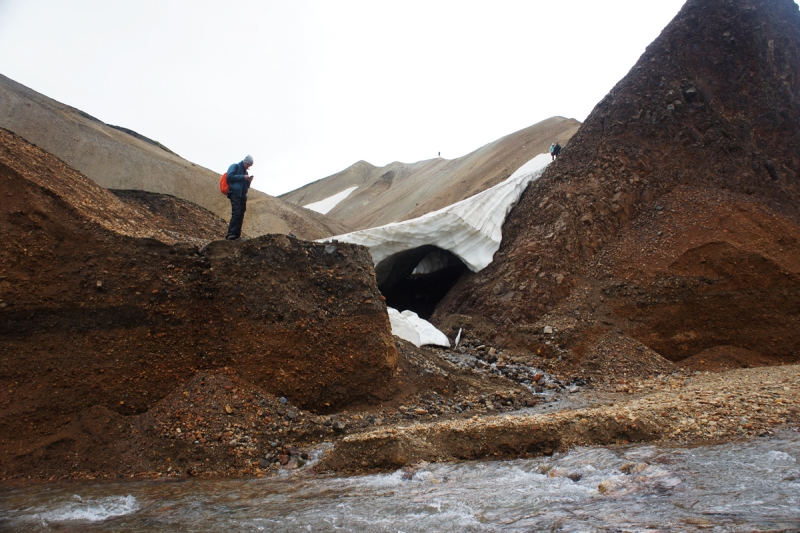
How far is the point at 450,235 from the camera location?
14.4 metres

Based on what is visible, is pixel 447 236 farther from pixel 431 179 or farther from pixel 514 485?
pixel 431 179

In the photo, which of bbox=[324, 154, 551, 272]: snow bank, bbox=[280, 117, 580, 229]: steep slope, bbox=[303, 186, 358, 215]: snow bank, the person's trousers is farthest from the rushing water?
bbox=[303, 186, 358, 215]: snow bank

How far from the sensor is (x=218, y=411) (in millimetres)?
6723

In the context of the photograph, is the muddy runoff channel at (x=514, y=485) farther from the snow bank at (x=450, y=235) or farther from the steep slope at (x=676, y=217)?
the snow bank at (x=450, y=235)

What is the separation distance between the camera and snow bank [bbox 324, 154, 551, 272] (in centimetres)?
1414

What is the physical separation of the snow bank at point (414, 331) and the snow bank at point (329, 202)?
4466 centimetres

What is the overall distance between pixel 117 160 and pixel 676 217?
77.4 feet

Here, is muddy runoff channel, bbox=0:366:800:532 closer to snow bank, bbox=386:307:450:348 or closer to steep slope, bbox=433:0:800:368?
snow bank, bbox=386:307:450:348

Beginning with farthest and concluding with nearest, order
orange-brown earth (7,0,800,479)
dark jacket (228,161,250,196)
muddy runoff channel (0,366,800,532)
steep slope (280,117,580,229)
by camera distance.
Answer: steep slope (280,117,580,229), dark jacket (228,161,250,196), orange-brown earth (7,0,800,479), muddy runoff channel (0,366,800,532)

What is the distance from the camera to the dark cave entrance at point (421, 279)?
51.3 ft

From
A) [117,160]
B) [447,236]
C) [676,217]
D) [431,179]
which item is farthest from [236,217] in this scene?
[431,179]

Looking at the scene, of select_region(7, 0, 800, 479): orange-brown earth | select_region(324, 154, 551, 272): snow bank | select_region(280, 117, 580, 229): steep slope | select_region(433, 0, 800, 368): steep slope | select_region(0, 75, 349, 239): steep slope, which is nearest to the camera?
select_region(7, 0, 800, 479): orange-brown earth

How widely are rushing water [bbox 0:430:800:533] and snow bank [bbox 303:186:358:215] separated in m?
51.3

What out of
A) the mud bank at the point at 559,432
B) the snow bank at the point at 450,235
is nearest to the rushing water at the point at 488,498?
the mud bank at the point at 559,432
